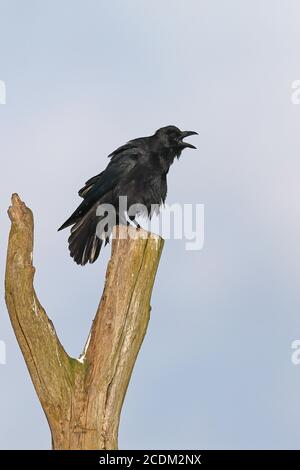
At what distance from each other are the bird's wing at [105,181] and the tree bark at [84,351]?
296 cm

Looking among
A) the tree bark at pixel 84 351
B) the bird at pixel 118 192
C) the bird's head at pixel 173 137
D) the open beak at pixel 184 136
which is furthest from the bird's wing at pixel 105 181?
the tree bark at pixel 84 351

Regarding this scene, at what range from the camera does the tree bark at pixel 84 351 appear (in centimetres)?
765

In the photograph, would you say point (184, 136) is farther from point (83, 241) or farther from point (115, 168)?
point (83, 241)

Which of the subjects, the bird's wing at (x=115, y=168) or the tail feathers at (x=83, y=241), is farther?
the bird's wing at (x=115, y=168)

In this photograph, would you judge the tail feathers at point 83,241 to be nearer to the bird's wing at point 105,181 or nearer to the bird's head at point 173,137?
the bird's wing at point 105,181

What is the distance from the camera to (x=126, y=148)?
11.7m

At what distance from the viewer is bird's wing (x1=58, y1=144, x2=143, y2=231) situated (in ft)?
36.1

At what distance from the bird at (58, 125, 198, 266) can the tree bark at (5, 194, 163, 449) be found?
2.96 m
